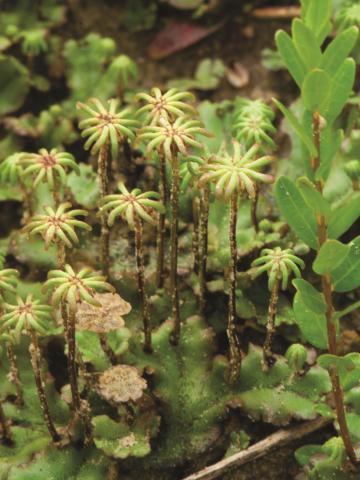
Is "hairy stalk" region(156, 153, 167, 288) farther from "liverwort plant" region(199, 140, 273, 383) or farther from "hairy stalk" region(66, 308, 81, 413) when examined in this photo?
"hairy stalk" region(66, 308, 81, 413)

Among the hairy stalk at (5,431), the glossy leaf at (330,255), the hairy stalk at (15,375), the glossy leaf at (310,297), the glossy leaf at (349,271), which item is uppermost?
the glossy leaf at (330,255)

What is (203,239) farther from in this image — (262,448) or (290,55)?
(290,55)

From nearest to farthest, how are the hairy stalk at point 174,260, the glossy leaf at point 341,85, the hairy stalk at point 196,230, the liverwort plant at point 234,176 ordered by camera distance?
the glossy leaf at point 341,85 < the liverwort plant at point 234,176 < the hairy stalk at point 174,260 < the hairy stalk at point 196,230

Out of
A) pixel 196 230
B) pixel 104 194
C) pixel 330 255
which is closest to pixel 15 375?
pixel 104 194

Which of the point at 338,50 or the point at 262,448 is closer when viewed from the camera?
the point at 338,50

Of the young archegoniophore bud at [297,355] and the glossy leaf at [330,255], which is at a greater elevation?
the glossy leaf at [330,255]

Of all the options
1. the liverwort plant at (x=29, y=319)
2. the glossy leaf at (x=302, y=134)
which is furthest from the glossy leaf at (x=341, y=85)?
the liverwort plant at (x=29, y=319)

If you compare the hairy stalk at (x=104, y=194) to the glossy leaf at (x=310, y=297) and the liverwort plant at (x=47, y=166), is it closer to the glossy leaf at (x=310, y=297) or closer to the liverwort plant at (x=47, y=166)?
the liverwort plant at (x=47, y=166)

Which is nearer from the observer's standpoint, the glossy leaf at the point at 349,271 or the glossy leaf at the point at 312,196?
the glossy leaf at the point at 312,196
